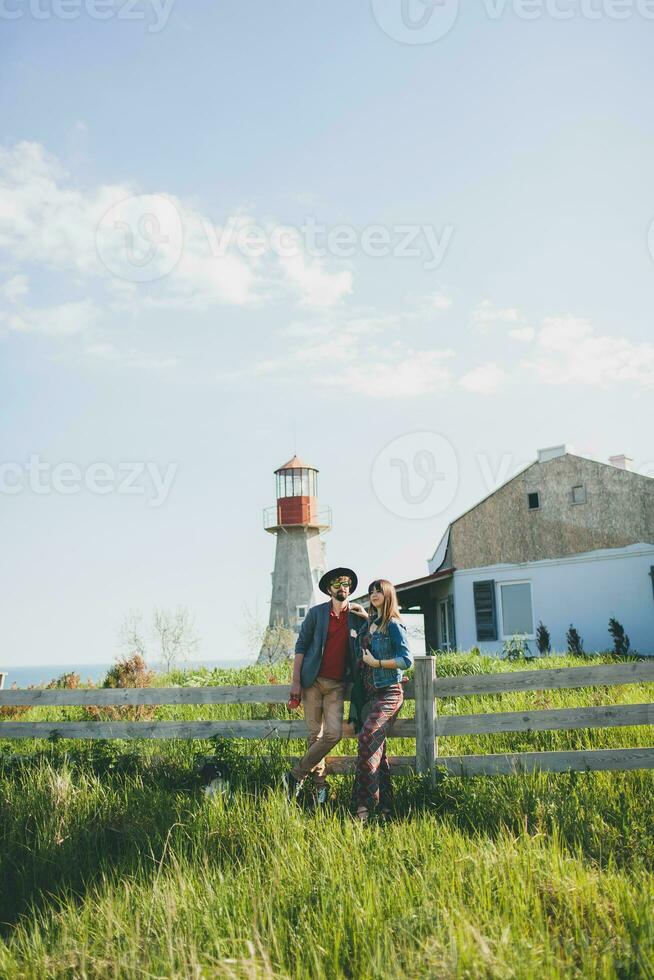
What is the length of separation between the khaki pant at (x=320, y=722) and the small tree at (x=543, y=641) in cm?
1318

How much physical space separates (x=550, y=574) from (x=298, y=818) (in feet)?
49.4

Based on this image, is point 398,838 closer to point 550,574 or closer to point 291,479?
point 550,574

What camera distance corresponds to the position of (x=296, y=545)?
114 feet

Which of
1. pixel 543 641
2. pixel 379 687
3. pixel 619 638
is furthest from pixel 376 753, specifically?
pixel 543 641

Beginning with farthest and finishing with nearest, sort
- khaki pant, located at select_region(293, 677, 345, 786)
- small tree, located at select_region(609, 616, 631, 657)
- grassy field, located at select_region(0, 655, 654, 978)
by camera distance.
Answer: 1. small tree, located at select_region(609, 616, 631, 657)
2. khaki pant, located at select_region(293, 677, 345, 786)
3. grassy field, located at select_region(0, 655, 654, 978)

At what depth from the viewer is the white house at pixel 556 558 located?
57.6 ft

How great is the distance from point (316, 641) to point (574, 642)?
1316 cm

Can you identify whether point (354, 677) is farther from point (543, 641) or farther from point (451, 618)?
point (451, 618)

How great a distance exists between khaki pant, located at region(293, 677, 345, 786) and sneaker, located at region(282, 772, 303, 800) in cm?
3

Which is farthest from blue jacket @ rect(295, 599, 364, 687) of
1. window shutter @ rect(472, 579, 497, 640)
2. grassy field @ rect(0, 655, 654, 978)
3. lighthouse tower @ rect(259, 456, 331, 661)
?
lighthouse tower @ rect(259, 456, 331, 661)

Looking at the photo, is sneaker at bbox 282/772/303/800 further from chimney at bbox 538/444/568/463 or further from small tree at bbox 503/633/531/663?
chimney at bbox 538/444/568/463

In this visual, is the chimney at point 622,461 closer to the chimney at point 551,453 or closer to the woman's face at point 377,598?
the chimney at point 551,453

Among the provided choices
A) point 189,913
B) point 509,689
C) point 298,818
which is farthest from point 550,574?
point 189,913

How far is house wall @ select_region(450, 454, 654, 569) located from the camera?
17.8m
